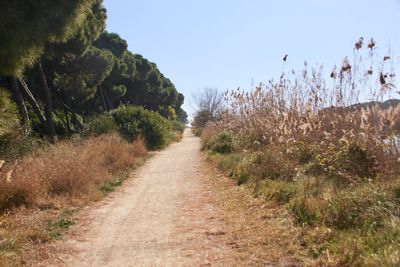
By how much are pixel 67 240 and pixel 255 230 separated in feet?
8.67

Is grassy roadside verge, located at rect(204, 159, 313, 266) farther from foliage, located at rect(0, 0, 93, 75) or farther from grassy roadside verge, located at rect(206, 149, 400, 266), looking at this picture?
foliage, located at rect(0, 0, 93, 75)

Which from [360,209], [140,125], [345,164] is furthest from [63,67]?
[360,209]

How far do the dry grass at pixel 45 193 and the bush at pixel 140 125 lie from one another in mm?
9230

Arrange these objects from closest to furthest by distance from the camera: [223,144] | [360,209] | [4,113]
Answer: [360,209]
[4,113]
[223,144]

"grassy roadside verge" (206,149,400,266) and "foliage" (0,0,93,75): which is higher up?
"foliage" (0,0,93,75)

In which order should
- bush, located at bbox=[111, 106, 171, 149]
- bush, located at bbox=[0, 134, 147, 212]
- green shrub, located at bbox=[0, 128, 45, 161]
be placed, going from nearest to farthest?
bush, located at bbox=[0, 134, 147, 212] → green shrub, located at bbox=[0, 128, 45, 161] → bush, located at bbox=[111, 106, 171, 149]

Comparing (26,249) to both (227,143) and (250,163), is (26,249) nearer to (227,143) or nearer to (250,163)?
(250,163)

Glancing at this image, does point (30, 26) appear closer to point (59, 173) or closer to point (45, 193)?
point (45, 193)

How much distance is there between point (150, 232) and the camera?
6.88 m

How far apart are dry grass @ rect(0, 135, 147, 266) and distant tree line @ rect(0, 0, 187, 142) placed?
149 cm

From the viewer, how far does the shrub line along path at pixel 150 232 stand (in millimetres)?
5637

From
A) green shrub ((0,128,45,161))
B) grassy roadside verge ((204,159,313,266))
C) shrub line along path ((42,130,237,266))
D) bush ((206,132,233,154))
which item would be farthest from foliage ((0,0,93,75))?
bush ((206,132,233,154))

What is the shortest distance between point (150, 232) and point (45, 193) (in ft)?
9.63

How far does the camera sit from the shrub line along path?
5637 mm
